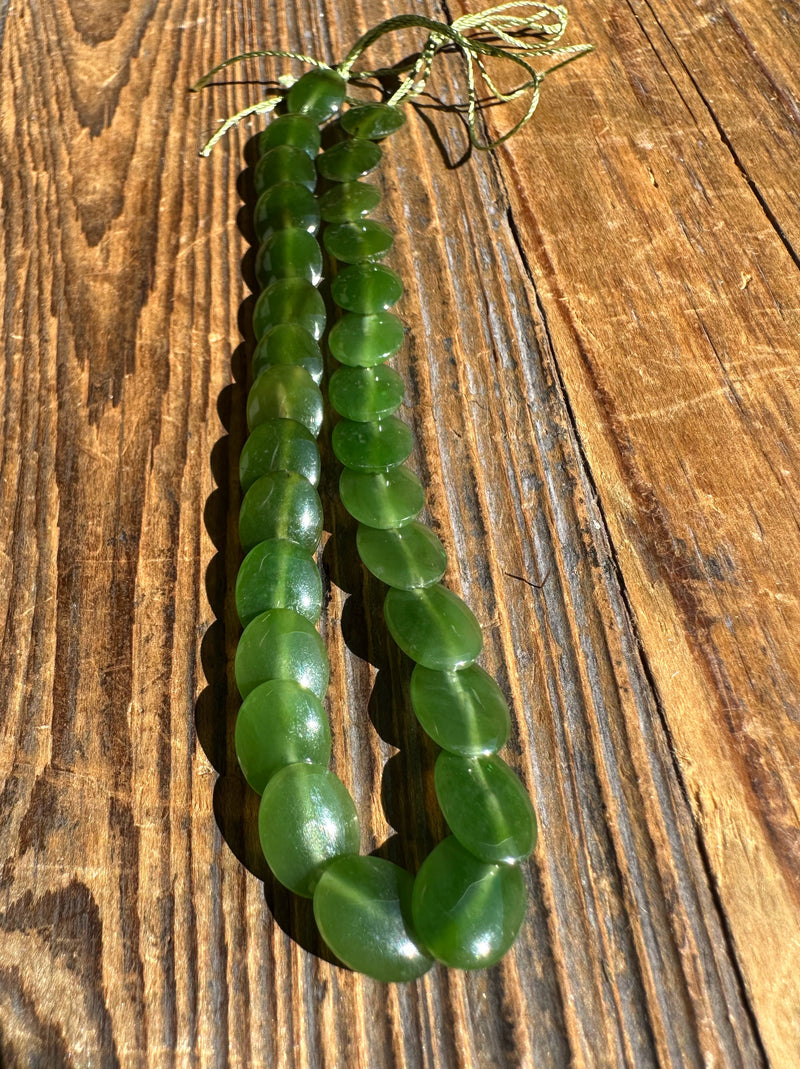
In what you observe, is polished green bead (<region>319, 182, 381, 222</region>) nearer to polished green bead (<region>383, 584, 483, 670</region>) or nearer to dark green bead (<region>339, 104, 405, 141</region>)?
dark green bead (<region>339, 104, 405, 141</region>)

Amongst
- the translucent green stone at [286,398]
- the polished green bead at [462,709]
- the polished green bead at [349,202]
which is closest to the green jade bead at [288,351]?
the translucent green stone at [286,398]

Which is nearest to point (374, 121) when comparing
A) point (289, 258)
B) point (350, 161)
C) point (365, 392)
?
point (350, 161)

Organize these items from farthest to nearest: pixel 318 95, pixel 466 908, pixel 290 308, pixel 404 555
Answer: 1. pixel 318 95
2. pixel 290 308
3. pixel 404 555
4. pixel 466 908

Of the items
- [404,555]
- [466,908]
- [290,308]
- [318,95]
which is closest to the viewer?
[466,908]

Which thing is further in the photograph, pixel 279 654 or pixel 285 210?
pixel 285 210

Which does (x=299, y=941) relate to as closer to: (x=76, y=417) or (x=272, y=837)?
(x=272, y=837)

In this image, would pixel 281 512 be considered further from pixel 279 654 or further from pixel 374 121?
pixel 374 121
